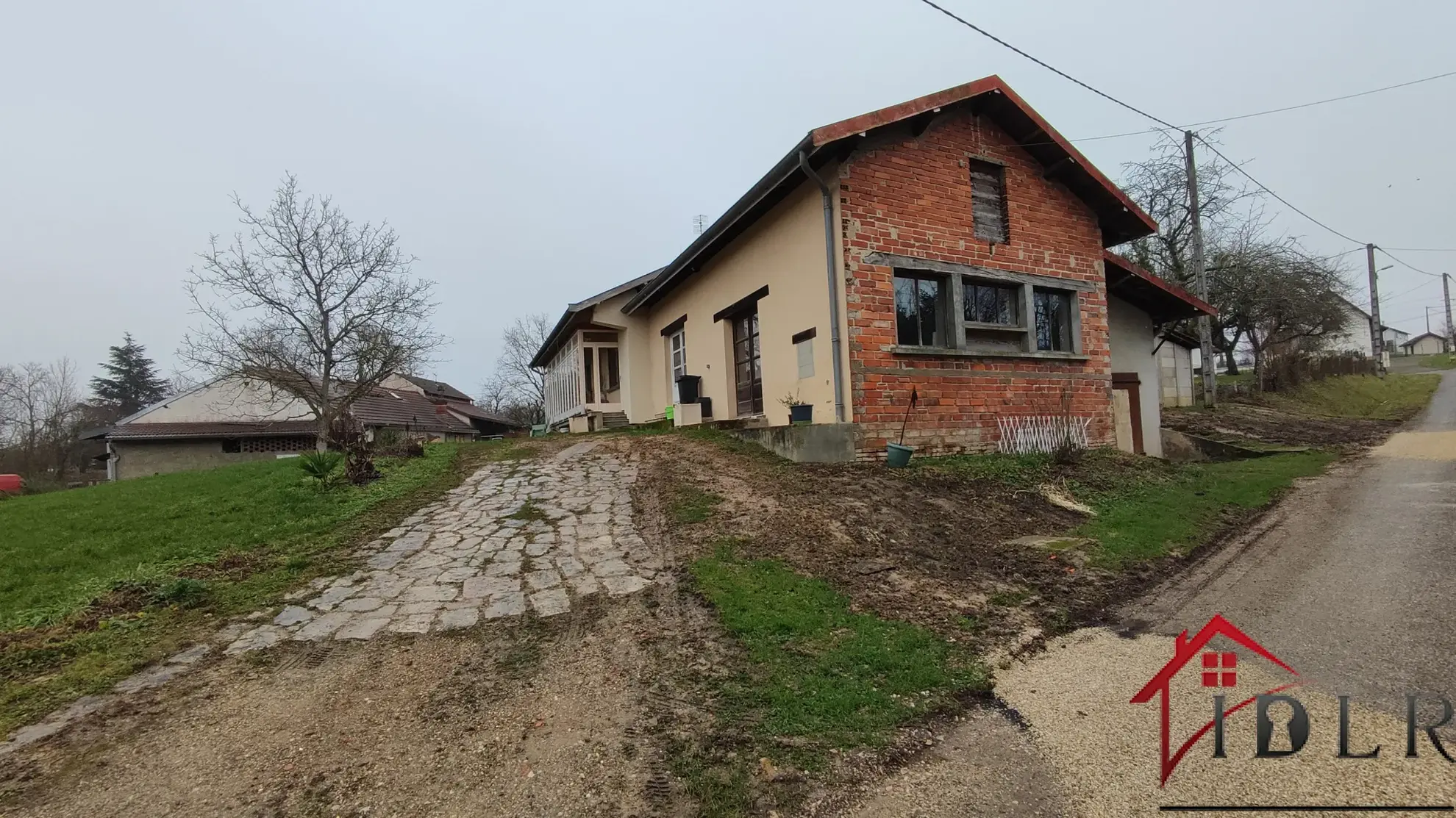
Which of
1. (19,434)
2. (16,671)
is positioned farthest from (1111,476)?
(19,434)

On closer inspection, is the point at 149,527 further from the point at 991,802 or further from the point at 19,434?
the point at 19,434

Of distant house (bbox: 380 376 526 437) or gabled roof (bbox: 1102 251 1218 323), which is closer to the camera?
gabled roof (bbox: 1102 251 1218 323)

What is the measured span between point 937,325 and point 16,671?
10.5m

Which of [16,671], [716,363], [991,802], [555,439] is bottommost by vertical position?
[991,802]

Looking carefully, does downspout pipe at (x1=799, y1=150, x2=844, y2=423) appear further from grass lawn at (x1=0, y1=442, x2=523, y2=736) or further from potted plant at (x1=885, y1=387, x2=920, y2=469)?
grass lawn at (x1=0, y1=442, x2=523, y2=736)

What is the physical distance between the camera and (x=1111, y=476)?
9227mm

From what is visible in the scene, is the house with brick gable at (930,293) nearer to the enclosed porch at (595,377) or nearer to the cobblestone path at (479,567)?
the cobblestone path at (479,567)

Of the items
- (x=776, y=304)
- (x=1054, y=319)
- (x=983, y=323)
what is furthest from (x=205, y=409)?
(x=1054, y=319)

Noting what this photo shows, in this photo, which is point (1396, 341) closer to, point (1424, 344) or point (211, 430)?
point (1424, 344)

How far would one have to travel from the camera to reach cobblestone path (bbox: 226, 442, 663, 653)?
4367mm

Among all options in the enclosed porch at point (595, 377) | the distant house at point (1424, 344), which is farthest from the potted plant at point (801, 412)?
the distant house at point (1424, 344)

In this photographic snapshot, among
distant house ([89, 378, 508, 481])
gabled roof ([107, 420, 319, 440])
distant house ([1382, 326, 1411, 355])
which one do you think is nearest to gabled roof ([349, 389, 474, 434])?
distant house ([89, 378, 508, 481])

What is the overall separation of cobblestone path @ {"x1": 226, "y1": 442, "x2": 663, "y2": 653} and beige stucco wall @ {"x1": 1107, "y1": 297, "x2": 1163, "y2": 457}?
1125 cm

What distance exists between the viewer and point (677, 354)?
52.5 ft
